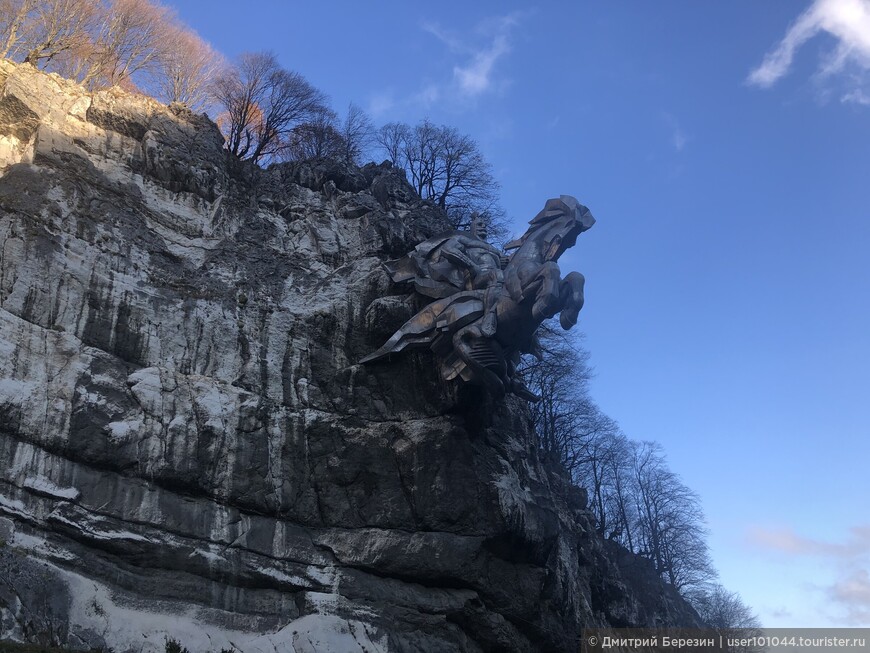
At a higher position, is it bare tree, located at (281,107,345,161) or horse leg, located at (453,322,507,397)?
bare tree, located at (281,107,345,161)

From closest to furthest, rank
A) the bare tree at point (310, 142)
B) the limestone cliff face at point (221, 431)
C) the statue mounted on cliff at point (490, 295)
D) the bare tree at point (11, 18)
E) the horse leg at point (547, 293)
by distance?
the limestone cliff face at point (221, 431)
the horse leg at point (547, 293)
the statue mounted on cliff at point (490, 295)
the bare tree at point (11, 18)
the bare tree at point (310, 142)

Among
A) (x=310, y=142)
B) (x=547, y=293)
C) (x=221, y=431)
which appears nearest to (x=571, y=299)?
(x=547, y=293)

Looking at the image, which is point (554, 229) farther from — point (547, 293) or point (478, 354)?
point (478, 354)

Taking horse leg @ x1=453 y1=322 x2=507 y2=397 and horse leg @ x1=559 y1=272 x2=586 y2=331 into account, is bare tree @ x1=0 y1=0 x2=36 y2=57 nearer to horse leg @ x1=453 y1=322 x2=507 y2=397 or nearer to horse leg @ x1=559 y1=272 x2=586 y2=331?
horse leg @ x1=453 y1=322 x2=507 y2=397

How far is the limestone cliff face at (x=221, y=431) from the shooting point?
615 inches

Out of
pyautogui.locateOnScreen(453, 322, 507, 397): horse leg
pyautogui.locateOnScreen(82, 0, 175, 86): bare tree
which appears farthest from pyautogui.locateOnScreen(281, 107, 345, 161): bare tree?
pyautogui.locateOnScreen(453, 322, 507, 397): horse leg

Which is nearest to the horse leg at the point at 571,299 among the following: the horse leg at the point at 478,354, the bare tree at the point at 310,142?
the horse leg at the point at 478,354

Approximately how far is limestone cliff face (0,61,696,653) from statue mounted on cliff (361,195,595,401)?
649 mm

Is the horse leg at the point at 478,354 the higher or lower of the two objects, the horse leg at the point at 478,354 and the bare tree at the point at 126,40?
the lower

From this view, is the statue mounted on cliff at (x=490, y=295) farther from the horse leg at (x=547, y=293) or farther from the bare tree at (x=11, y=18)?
the bare tree at (x=11, y=18)

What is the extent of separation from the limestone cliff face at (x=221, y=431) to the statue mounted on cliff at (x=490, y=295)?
0.65 metres

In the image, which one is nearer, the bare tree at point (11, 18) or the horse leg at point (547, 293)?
the horse leg at point (547, 293)

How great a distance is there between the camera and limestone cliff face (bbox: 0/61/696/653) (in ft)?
51.2

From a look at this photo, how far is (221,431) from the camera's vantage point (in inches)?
708
